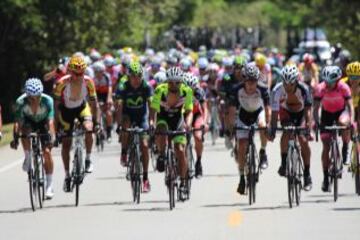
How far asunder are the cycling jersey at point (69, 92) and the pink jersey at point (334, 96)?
3.08 metres

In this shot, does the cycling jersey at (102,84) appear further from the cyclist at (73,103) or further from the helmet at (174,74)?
the helmet at (174,74)

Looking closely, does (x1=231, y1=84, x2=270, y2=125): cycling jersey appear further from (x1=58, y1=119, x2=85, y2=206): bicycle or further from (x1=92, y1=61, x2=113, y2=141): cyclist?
(x1=92, y1=61, x2=113, y2=141): cyclist

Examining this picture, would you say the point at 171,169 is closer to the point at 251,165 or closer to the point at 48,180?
the point at 251,165

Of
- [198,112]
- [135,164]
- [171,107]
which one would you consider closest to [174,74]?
[171,107]

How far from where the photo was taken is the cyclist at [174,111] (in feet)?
62.5

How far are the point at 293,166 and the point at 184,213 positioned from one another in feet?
5.23

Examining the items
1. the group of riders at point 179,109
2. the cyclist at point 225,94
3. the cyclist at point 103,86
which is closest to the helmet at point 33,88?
the group of riders at point 179,109

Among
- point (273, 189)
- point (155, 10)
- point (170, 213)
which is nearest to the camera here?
point (170, 213)

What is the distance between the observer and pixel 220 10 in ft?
346

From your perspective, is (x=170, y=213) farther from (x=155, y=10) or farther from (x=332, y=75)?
(x=155, y=10)

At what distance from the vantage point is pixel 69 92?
802 inches

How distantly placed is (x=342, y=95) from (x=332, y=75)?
0.46 metres

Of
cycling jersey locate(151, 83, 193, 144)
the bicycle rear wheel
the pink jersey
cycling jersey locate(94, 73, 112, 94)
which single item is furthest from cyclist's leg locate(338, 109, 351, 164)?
cycling jersey locate(94, 73, 112, 94)

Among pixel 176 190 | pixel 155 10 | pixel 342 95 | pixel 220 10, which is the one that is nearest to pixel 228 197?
pixel 176 190
